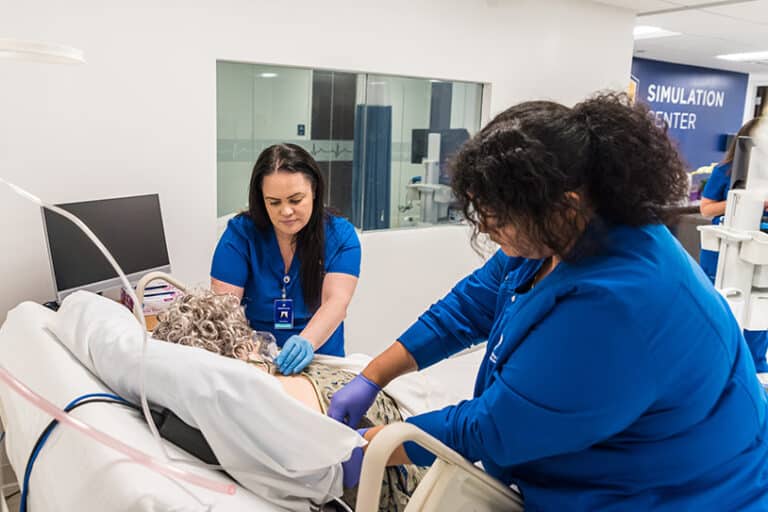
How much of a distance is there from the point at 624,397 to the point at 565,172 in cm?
33

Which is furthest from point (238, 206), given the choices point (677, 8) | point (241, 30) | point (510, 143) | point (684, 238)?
point (684, 238)

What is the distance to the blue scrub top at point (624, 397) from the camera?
2.95 ft

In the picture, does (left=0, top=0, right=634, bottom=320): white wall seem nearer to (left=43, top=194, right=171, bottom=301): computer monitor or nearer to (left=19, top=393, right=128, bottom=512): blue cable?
(left=43, top=194, right=171, bottom=301): computer monitor

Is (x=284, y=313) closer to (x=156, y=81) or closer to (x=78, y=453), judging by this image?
(x=78, y=453)

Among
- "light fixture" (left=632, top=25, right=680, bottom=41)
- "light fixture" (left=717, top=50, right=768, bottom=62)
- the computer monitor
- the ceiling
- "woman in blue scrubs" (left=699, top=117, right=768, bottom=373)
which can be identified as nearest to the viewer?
the computer monitor

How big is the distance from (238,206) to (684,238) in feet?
13.3

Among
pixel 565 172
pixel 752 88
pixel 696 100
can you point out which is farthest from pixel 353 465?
pixel 752 88

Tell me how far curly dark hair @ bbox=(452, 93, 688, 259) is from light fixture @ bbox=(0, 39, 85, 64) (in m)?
0.56

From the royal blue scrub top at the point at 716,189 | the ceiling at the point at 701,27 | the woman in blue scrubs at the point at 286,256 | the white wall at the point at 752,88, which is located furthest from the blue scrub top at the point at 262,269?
the white wall at the point at 752,88

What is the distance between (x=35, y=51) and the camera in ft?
2.63

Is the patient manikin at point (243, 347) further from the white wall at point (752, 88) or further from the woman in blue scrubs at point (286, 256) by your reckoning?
the white wall at point (752, 88)

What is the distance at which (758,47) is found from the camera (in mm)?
6402

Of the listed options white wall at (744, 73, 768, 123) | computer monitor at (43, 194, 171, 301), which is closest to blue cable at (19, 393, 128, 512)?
computer monitor at (43, 194, 171, 301)

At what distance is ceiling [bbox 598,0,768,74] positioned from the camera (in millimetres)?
4406
